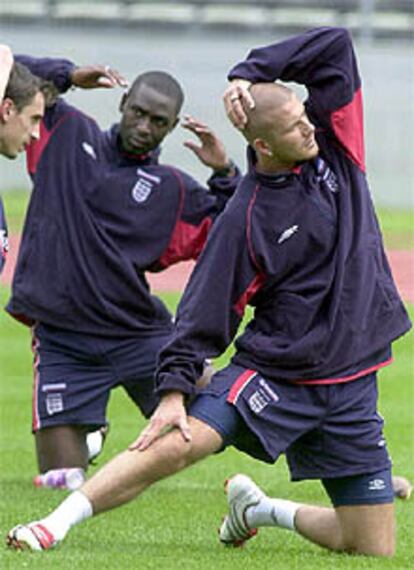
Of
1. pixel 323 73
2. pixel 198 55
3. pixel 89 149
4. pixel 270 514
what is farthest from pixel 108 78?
pixel 198 55

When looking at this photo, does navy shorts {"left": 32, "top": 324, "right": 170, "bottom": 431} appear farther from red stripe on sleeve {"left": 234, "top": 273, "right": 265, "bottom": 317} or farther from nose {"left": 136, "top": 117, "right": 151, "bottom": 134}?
red stripe on sleeve {"left": 234, "top": 273, "right": 265, "bottom": 317}

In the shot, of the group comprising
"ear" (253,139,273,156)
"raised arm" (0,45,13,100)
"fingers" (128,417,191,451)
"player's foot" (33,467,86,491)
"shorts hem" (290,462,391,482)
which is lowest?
"player's foot" (33,467,86,491)

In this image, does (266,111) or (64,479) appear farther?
(64,479)

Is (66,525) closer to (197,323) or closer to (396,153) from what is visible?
(197,323)

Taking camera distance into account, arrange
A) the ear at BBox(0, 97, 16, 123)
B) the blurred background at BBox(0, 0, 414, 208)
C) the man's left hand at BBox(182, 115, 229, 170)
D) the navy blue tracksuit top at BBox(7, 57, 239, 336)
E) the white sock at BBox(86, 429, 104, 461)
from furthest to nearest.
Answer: the blurred background at BBox(0, 0, 414, 208), the white sock at BBox(86, 429, 104, 461), the navy blue tracksuit top at BBox(7, 57, 239, 336), the man's left hand at BBox(182, 115, 229, 170), the ear at BBox(0, 97, 16, 123)

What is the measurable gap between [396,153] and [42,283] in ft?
79.0

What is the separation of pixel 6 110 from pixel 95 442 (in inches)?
133

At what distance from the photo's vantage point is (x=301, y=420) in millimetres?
6516

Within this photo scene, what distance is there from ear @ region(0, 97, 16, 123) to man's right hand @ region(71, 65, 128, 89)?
80.2 inches

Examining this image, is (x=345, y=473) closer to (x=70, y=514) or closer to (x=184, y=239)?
(x=70, y=514)

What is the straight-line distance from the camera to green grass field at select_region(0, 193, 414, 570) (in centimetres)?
649

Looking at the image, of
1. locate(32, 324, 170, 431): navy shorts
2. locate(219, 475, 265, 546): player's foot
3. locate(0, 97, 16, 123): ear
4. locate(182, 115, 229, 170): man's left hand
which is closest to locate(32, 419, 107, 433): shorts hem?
locate(32, 324, 170, 431): navy shorts

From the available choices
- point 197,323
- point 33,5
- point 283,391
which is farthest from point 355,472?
point 33,5

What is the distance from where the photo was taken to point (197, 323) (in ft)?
21.0
